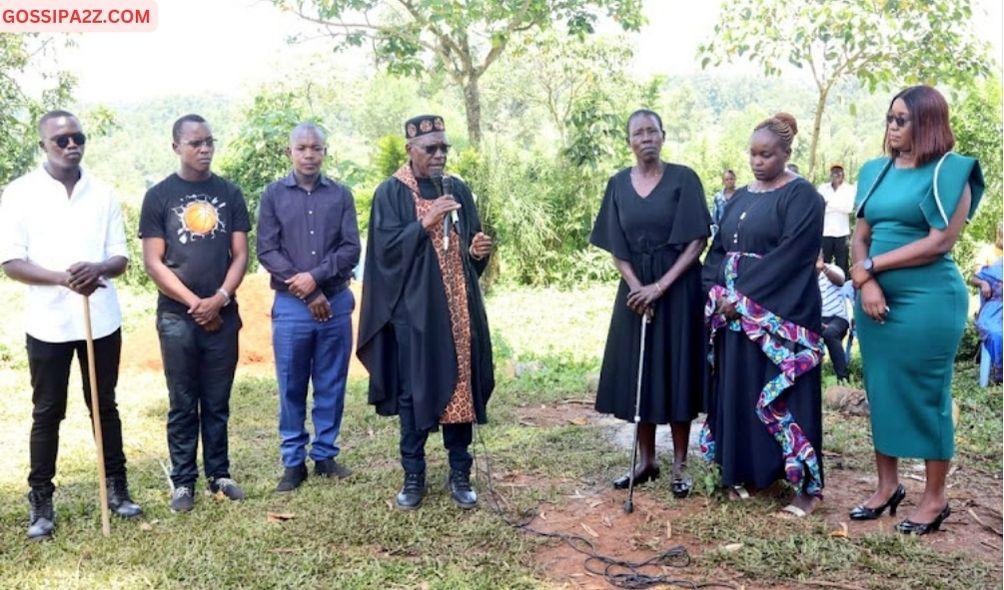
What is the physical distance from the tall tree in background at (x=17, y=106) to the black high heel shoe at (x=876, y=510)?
1037 centimetres

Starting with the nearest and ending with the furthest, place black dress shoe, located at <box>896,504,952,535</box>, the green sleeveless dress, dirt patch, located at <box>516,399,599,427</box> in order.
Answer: the green sleeveless dress, black dress shoe, located at <box>896,504,952,535</box>, dirt patch, located at <box>516,399,599,427</box>

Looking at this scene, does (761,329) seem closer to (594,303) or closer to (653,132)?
(653,132)

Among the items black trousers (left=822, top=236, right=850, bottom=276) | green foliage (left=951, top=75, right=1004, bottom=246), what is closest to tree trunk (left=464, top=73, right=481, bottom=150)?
black trousers (left=822, top=236, right=850, bottom=276)

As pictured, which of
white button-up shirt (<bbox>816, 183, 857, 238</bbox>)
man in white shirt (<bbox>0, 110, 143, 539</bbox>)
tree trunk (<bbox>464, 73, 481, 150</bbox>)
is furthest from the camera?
tree trunk (<bbox>464, 73, 481, 150</bbox>)

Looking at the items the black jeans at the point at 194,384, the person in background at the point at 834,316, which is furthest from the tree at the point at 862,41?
the black jeans at the point at 194,384

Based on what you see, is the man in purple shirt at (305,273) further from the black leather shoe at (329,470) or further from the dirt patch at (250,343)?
the dirt patch at (250,343)

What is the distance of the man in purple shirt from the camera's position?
4.93 meters

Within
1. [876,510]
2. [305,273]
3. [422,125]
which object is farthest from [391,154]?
[876,510]

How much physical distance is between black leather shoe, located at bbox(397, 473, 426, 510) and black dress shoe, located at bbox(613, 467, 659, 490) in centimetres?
105

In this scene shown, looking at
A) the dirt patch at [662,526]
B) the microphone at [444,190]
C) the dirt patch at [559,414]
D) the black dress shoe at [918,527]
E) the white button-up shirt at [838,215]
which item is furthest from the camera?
the white button-up shirt at [838,215]

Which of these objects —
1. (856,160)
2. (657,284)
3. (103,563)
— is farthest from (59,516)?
(856,160)

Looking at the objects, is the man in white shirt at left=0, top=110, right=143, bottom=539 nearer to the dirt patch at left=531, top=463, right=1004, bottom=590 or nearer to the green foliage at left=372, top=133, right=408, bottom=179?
the dirt patch at left=531, top=463, right=1004, bottom=590

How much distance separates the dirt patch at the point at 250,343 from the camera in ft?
29.7

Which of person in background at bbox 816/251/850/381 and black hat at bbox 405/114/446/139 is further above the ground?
black hat at bbox 405/114/446/139
